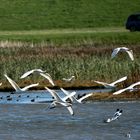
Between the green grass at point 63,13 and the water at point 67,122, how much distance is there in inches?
2053

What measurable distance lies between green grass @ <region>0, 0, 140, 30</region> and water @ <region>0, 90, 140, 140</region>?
171 feet

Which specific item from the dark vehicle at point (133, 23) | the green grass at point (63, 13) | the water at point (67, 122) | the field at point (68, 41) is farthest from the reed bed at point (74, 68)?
the green grass at point (63, 13)

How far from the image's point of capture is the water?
1884 centimetres

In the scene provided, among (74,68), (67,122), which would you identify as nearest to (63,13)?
(74,68)

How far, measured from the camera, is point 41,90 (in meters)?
30.2

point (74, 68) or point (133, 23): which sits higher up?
point (74, 68)

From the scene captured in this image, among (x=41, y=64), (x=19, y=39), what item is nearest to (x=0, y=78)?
(x=41, y=64)

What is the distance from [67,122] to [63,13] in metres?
62.1

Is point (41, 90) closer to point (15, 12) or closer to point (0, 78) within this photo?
point (0, 78)

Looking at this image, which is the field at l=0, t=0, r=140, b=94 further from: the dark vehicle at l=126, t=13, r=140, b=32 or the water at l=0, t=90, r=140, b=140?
the water at l=0, t=90, r=140, b=140

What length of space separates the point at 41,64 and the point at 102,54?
20.6 feet

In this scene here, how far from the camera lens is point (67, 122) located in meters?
21.2

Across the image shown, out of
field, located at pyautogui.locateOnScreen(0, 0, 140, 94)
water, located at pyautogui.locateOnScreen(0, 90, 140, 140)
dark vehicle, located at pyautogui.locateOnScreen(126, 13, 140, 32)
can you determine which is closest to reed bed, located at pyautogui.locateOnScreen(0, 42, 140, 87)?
field, located at pyautogui.locateOnScreen(0, 0, 140, 94)

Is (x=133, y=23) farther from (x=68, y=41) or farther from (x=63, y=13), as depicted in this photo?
(x=63, y=13)
